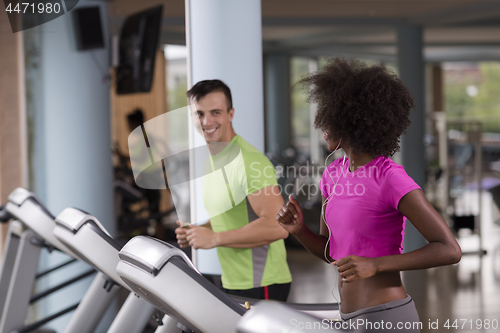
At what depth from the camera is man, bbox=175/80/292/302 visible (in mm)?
1745

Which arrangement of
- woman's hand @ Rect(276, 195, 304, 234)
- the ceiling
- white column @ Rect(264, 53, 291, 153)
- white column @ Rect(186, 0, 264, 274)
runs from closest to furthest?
woman's hand @ Rect(276, 195, 304, 234) < white column @ Rect(186, 0, 264, 274) < the ceiling < white column @ Rect(264, 53, 291, 153)

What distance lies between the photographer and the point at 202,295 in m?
1.08

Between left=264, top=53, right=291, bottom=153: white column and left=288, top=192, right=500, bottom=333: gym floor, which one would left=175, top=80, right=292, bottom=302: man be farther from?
left=264, top=53, right=291, bottom=153: white column

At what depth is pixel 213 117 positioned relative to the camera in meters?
1.80

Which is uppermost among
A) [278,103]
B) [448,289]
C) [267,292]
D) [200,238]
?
[278,103]

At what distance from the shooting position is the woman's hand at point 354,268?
111cm

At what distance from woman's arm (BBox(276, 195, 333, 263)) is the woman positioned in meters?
0.09

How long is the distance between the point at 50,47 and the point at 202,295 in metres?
2.77

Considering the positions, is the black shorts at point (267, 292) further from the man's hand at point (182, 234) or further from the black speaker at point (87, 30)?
the black speaker at point (87, 30)

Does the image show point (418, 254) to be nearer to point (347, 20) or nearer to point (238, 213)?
point (238, 213)

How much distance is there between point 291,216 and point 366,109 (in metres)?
0.33

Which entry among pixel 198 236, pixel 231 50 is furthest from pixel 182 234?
pixel 231 50

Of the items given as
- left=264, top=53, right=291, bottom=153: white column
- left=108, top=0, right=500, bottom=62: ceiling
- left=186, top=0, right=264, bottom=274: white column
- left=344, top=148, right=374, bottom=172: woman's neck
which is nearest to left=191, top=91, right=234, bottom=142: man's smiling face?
left=186, top=0, right=264, bottom=274: white column

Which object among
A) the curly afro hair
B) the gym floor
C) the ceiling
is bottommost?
the gym floor
